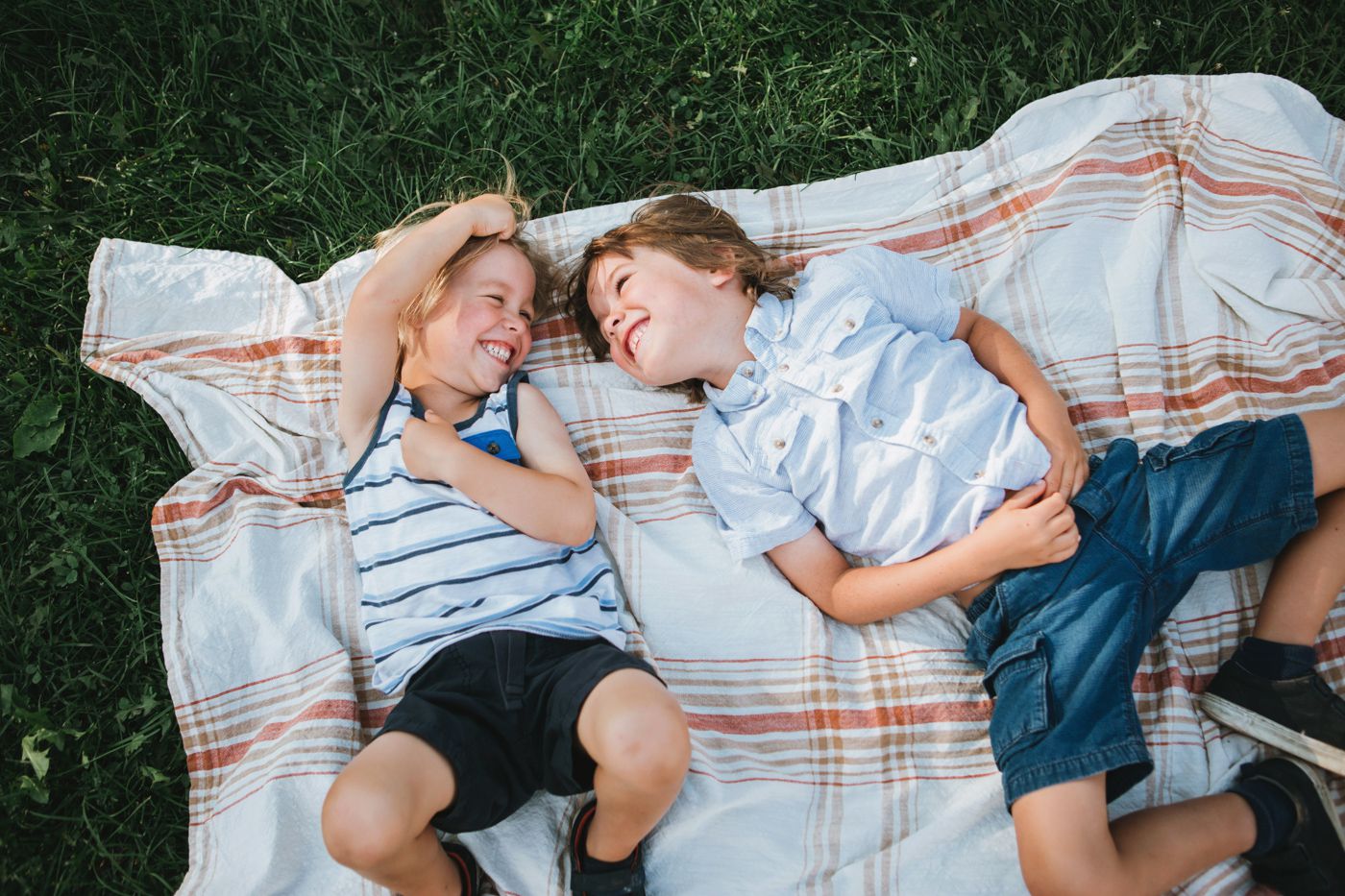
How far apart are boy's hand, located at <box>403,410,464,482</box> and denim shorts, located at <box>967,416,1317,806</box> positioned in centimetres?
146

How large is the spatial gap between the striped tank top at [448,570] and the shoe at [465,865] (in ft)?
1.38

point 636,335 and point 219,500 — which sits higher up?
point 636,335

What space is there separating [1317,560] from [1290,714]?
40 centimetres

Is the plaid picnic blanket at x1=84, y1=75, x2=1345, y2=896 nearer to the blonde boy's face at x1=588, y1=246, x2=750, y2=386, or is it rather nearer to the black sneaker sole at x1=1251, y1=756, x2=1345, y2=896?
the black sneaker sole at x1=1251, y1=756, x2=1345, y2=896

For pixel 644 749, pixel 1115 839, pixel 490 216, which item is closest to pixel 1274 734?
pixel 1115 839

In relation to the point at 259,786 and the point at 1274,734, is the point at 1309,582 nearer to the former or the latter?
the point at 1274,734

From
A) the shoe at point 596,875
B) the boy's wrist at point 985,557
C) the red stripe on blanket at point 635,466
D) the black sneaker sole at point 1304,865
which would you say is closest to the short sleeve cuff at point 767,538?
the red stripe on blanket at point 635,466

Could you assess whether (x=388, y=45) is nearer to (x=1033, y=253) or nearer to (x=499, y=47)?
(x=499, y=47)

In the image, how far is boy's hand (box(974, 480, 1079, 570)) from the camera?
2.48 meters

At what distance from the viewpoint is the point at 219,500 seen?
117 inches

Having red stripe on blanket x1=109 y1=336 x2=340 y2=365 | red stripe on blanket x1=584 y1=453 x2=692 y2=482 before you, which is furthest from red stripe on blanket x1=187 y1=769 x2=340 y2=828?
red stripe on blanket x1=109 y1=336 x2=340 y2=365

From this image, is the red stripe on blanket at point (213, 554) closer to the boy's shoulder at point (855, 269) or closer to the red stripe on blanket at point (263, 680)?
the red stripe on blanket at point (263, 680)

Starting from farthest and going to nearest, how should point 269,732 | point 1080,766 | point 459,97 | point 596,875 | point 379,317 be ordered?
point 459,97 < point 379,317 < point 269,732 < point 596,875 < point 1080,766

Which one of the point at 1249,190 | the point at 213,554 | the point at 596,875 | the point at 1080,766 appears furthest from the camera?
the point at 1249,190
